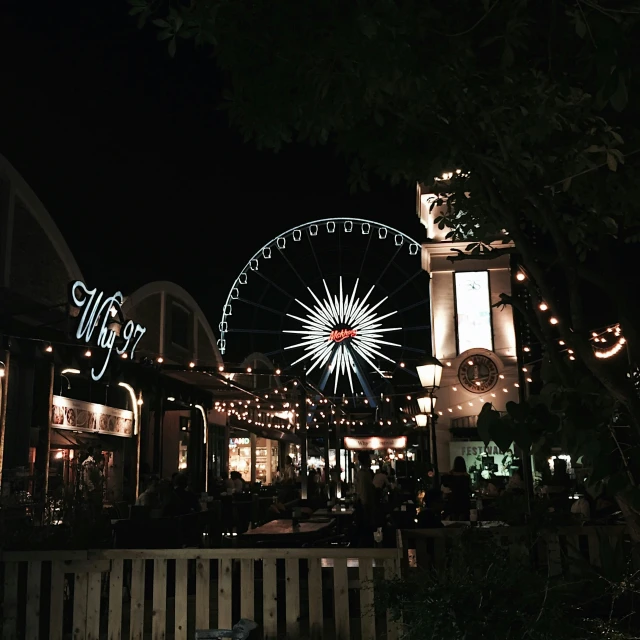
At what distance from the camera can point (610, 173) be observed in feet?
14.9

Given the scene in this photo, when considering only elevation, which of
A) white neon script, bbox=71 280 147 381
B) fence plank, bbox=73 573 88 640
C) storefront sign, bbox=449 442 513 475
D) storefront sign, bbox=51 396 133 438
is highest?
white neon script, bbox=71 280 147 381

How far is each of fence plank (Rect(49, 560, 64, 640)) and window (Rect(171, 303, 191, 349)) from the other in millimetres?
18080

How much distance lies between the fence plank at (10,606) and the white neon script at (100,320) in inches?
324

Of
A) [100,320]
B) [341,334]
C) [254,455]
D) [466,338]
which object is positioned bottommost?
[254,455]

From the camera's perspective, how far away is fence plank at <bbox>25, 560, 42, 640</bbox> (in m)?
4.76

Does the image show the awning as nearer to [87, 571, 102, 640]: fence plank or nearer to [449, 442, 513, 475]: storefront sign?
[449, 442, 513, 475]: storefront sign

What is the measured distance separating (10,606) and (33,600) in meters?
0.14

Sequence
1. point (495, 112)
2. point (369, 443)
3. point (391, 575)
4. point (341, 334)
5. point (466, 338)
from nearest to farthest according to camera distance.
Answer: point (495, 112)
point (391, 575)
point (369, 443)
point (466, 338)
point (341, 334)

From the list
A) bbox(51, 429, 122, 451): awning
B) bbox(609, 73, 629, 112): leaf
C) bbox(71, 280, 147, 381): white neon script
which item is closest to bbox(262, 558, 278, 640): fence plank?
bbox(609, 73, 629, 112): leaf

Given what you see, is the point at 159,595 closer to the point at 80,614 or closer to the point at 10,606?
the point at 80,614

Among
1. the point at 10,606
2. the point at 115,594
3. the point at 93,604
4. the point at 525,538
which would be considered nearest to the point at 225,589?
the point at 115,594

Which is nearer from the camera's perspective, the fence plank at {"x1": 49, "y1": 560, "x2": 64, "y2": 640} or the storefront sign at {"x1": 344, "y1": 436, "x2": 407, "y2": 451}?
the fence plank at {"x1": 49, "y1": 560, "x2": 64, "y2": 640}

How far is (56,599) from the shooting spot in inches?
189

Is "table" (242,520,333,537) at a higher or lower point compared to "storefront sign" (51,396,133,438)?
lower
